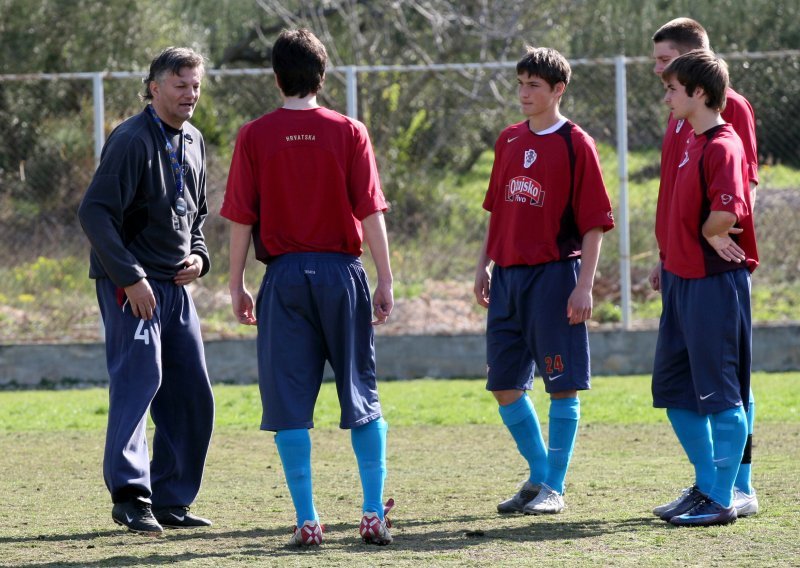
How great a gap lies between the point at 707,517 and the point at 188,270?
99.0 inches

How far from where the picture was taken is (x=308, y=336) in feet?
17.3

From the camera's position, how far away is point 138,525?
5586 millimetres

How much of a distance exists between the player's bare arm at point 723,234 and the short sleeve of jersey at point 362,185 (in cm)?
137

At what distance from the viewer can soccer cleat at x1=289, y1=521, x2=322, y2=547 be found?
516 cm

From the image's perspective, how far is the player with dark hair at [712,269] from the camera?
546 cm

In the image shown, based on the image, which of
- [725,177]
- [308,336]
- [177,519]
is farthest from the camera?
[177,519]

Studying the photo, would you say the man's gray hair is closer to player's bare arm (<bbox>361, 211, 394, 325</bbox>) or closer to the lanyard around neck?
the lanyard around neck

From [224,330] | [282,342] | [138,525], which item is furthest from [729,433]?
[224,330]

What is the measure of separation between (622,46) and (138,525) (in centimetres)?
1721

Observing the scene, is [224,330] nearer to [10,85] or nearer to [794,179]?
[10,85]

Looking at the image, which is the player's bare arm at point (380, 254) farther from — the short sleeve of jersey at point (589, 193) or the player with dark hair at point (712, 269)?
the player with dark hair at point (712, 269)

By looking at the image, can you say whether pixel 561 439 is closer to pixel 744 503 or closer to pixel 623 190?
pixel 744 503

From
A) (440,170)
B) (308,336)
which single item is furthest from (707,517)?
(440,170)

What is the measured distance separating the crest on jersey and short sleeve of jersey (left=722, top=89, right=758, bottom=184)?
875 millimetres
